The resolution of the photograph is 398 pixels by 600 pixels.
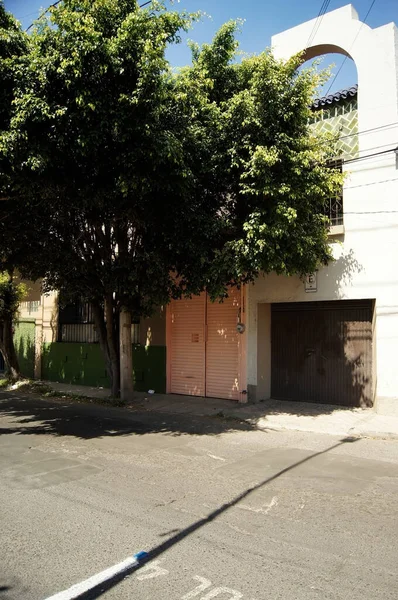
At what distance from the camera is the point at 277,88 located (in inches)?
359

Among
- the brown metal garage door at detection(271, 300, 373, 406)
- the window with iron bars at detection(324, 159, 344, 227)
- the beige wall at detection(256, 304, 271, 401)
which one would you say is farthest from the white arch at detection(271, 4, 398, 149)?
the beige wall at detection(256, 304, 271, 401)

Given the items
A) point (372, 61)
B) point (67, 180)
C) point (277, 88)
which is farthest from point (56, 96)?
point (372, 61)

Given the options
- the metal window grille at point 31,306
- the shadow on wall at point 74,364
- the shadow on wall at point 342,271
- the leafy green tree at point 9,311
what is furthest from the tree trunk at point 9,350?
the shadow on wall at point 342,271

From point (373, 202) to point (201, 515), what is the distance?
26.0ft

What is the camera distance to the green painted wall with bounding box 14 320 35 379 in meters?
18.3

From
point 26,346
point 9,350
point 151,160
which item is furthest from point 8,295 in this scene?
point 151,160

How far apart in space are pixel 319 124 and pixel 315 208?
9.26ft

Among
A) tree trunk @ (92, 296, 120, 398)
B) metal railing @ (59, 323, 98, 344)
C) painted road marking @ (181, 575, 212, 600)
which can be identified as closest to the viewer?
painted road marking @ (181, 575, 212, 600)

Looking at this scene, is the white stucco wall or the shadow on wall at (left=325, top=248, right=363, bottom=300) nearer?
the white stucco wall

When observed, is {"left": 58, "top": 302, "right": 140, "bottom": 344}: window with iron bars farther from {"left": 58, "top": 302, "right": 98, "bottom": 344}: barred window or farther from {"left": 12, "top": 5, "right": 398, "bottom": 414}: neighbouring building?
{"left": 12, "top": 5, "right": 398, "bottom": 414}: neighbouring building

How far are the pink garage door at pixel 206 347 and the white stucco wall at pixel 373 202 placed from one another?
88.8 inches

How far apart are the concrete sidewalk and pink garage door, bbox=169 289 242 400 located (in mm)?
391

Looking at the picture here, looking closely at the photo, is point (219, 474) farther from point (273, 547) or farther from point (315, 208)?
point (315, 208)

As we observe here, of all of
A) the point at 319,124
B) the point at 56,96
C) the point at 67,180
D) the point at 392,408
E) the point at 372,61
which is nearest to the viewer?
the point at 56,96
